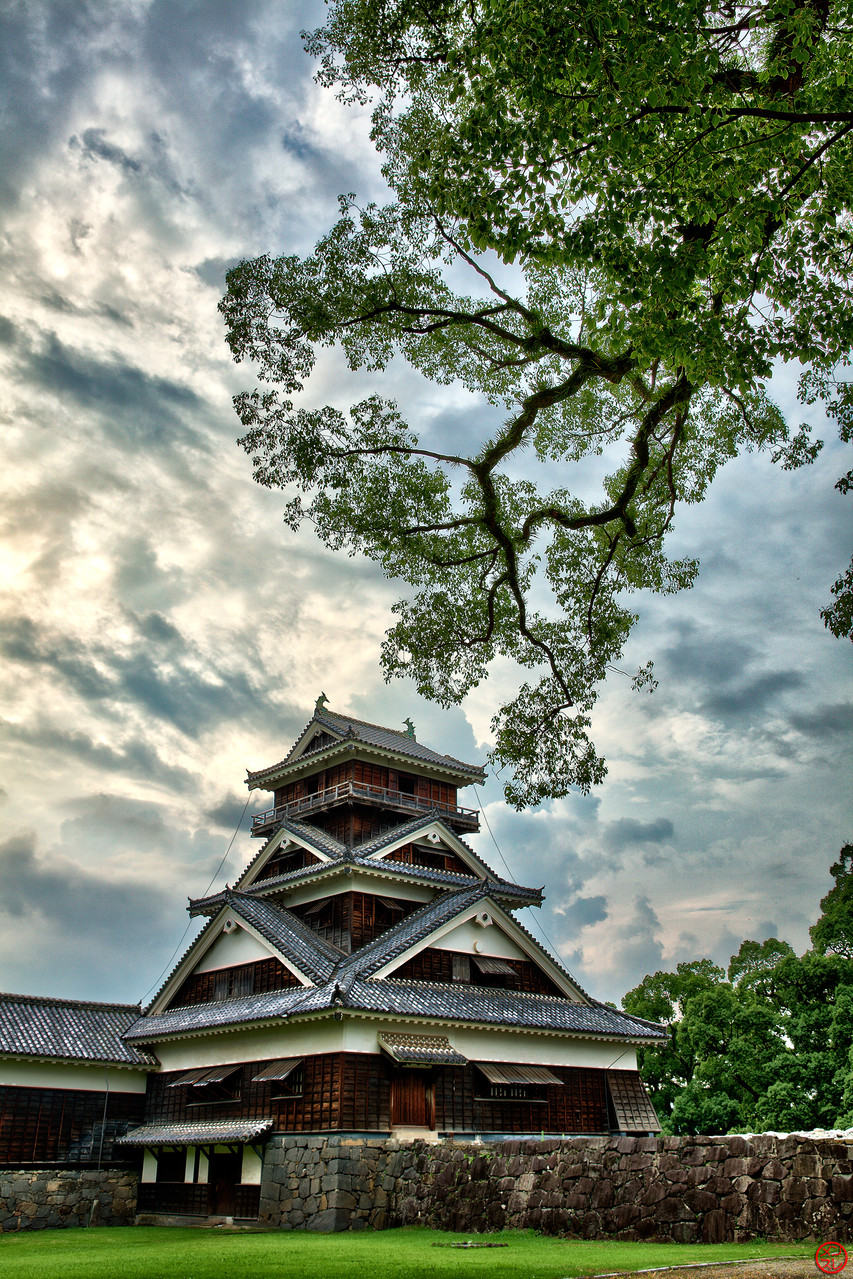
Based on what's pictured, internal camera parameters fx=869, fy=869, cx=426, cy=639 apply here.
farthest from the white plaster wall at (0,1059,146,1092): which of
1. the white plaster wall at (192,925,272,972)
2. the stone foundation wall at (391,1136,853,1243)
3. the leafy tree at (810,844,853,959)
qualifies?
the leafy tree at (810,844,853,959)

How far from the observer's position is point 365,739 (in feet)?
94.3

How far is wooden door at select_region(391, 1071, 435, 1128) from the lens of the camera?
2030 centimetres

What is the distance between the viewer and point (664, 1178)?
13.0 meters

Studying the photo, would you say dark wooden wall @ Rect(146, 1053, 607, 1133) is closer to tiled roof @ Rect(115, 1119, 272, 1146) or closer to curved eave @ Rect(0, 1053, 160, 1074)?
tiled roof @ Rect(115, 1119, 272, 1146)

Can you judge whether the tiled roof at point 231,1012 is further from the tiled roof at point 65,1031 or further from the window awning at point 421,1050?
the window awning at point 421,1050

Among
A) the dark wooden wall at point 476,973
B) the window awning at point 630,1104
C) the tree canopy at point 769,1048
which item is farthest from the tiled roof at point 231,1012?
the tree canopy at point 769,1048

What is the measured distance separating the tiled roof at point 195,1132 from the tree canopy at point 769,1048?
16189mm

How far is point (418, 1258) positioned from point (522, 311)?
14973 millimetres

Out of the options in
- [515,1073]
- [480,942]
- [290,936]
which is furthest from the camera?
[480,942]

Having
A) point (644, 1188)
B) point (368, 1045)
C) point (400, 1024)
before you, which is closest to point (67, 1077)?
point (368, 1045)

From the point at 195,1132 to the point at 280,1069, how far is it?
351 centimetres

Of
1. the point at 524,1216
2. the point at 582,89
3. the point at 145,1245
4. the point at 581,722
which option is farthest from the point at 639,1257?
the point at 582,89

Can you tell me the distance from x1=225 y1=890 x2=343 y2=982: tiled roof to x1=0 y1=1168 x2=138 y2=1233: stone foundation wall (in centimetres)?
760

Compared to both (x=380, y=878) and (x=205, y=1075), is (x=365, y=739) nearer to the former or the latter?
(x=380, y=878)
